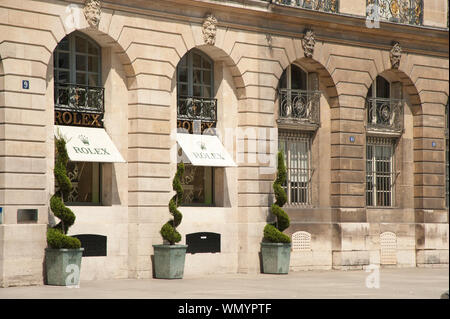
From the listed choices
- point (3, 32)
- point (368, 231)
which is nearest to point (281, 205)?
point (368, 231)

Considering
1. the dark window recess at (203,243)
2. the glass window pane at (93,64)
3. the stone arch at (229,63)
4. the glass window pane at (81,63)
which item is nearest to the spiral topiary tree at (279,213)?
the dark window recess at (203,243)

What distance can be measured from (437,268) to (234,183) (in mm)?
8523

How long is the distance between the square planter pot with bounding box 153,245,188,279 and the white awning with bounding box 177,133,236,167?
102 inches

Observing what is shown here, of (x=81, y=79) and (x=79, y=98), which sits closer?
(x=79, y=98)

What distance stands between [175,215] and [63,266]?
401 cm

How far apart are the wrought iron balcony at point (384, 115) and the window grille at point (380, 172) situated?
15.6 inches

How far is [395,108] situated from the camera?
3628 cm

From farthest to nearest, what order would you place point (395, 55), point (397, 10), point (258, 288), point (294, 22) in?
1. point (397, 10)
2. point (395, 55)
3. point (294, 22)
4. point (258, 288)

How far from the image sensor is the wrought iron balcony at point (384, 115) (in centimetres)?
3550

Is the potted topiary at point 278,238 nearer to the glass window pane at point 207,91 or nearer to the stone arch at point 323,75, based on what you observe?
the glass window pane at point 207,91

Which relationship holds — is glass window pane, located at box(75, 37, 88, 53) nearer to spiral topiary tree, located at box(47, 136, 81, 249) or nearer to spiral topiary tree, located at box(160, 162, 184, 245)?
spiral topiary tree, located at box(47, 136, 81, 249)

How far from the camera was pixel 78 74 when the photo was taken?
93.5ft

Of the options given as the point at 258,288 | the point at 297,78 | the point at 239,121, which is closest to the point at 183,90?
the point at 239,121

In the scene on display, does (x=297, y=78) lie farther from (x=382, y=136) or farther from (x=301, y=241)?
(x=301, y=241)
